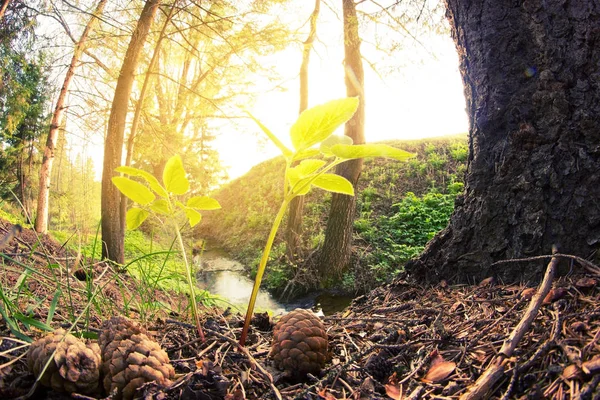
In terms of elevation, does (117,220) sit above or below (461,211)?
below

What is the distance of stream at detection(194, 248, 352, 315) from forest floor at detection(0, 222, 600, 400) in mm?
3478

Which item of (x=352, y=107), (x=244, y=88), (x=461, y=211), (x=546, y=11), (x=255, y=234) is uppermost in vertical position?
(x=244, y=88)

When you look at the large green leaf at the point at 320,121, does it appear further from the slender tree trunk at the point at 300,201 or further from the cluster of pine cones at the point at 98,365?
the slender tree trunk at the point at 300,201

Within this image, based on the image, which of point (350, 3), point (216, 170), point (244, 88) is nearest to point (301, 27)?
point (350, 3)

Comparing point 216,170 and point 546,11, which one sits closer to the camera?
point 546,11

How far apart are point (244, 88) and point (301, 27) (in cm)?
295

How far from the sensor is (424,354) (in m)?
0.88

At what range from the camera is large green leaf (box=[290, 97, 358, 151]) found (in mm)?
875

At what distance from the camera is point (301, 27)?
7203mm

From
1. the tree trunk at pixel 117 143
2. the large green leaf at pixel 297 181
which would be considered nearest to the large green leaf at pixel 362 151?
the large green leaf at pixel 297 181

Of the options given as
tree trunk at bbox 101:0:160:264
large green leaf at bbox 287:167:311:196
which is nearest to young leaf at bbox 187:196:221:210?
large green leaf at bbox 287:167:311:196

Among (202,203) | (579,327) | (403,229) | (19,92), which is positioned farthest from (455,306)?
(19,92)

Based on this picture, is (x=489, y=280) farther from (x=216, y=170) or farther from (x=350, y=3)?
(x=216, y=170)

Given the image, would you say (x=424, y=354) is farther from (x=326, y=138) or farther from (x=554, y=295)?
(x=326, y=138)
